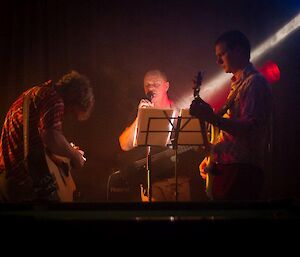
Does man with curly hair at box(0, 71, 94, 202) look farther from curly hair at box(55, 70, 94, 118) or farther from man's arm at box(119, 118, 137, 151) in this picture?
man's arm at box(119, 118, 137, 151)

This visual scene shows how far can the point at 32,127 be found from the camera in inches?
142

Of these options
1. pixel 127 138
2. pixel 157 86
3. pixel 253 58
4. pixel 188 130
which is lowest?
pixel 127 138

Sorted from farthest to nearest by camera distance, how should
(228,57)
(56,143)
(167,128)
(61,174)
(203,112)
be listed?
(167,128) → (228,57) → (61,174) → (56,143) → (203,112)

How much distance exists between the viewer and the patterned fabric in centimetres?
352

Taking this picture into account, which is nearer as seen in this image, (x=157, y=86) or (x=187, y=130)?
(x=187, y=130)

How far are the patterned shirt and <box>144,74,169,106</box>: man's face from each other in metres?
2.36

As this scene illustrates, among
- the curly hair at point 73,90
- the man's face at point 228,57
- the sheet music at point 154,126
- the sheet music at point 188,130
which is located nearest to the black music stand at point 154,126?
the sheet music at point 154,126

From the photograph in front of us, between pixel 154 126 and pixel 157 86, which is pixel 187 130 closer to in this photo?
pixel 154 126

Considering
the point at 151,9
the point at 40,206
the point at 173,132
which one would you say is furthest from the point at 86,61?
the point at 40,206

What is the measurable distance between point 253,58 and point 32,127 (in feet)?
11.3

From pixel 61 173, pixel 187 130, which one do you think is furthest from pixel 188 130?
pixel 61 173

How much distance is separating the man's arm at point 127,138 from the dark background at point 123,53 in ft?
0.25

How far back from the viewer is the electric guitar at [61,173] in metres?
3.62

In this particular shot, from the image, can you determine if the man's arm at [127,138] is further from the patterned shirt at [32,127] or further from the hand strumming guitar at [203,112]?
the hand strumming guitar at [203,112]
